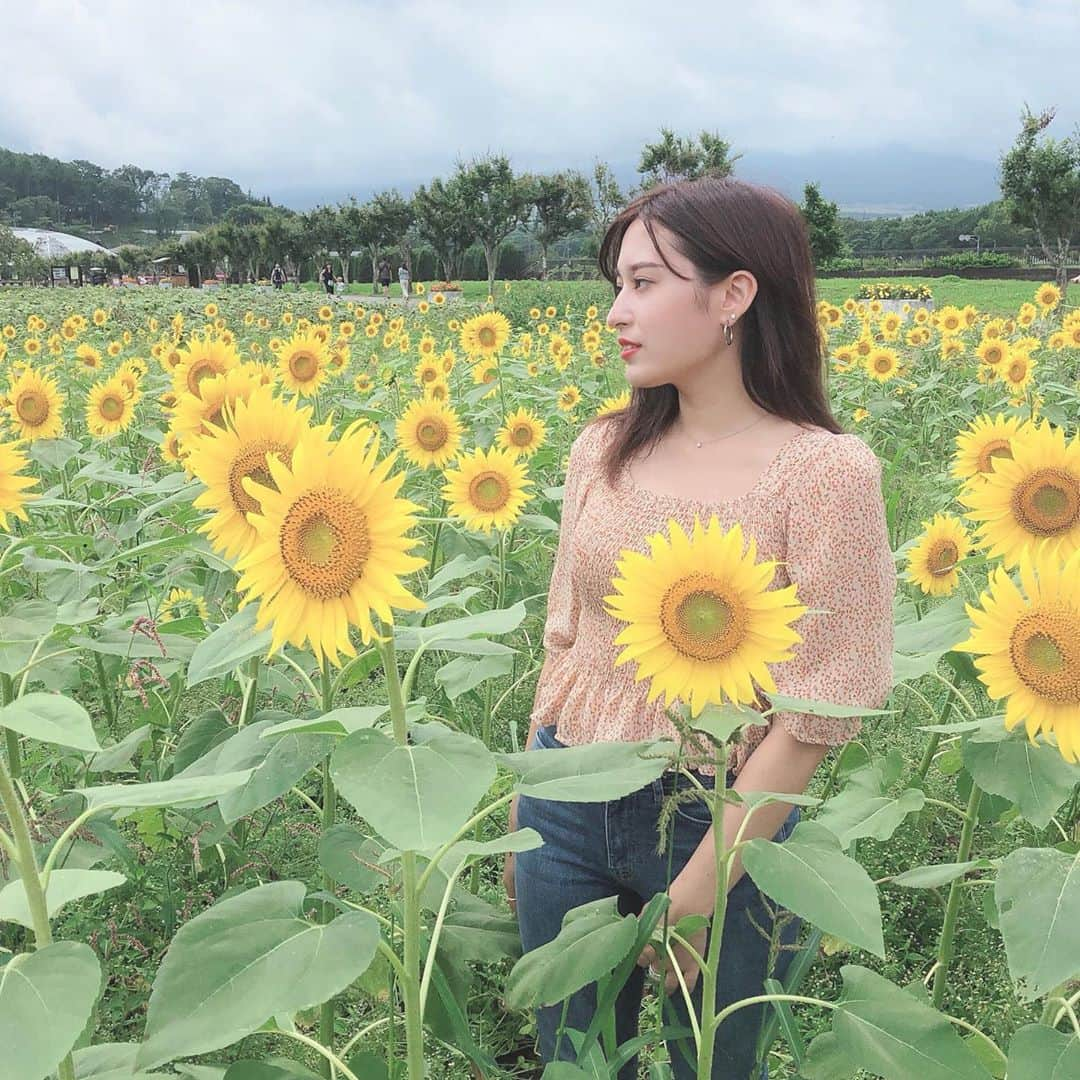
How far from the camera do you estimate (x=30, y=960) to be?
1002 mm

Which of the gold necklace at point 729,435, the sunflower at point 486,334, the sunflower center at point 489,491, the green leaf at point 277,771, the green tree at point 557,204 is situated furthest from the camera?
the green tree at point 557,204

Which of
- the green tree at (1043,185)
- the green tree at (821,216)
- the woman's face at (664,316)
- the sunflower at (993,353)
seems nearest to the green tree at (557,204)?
the green tree at (821,216)

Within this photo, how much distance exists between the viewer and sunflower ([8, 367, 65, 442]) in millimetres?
3523

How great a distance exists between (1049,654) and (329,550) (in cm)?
85

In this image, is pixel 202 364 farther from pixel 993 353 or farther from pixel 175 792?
pixel 993 353

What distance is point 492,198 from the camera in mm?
27266

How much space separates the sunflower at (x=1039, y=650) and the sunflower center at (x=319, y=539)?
0.76 meters

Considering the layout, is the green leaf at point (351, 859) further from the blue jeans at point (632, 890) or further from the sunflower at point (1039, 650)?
the sunflower at point (1039, 650)

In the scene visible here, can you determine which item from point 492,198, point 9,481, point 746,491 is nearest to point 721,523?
point 746,491

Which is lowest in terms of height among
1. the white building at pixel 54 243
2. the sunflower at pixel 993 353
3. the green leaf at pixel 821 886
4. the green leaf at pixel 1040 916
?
the green leaf at pixel 1040 916

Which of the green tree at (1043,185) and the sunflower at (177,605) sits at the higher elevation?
the green tree at (1043,185)

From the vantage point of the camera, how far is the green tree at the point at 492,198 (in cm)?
2719

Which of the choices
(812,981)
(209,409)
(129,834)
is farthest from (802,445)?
(129,834)

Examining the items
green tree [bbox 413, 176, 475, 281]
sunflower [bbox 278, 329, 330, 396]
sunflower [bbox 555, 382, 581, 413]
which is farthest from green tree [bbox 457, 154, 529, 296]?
sunflower [bbox 278, 329, 330, 396]
